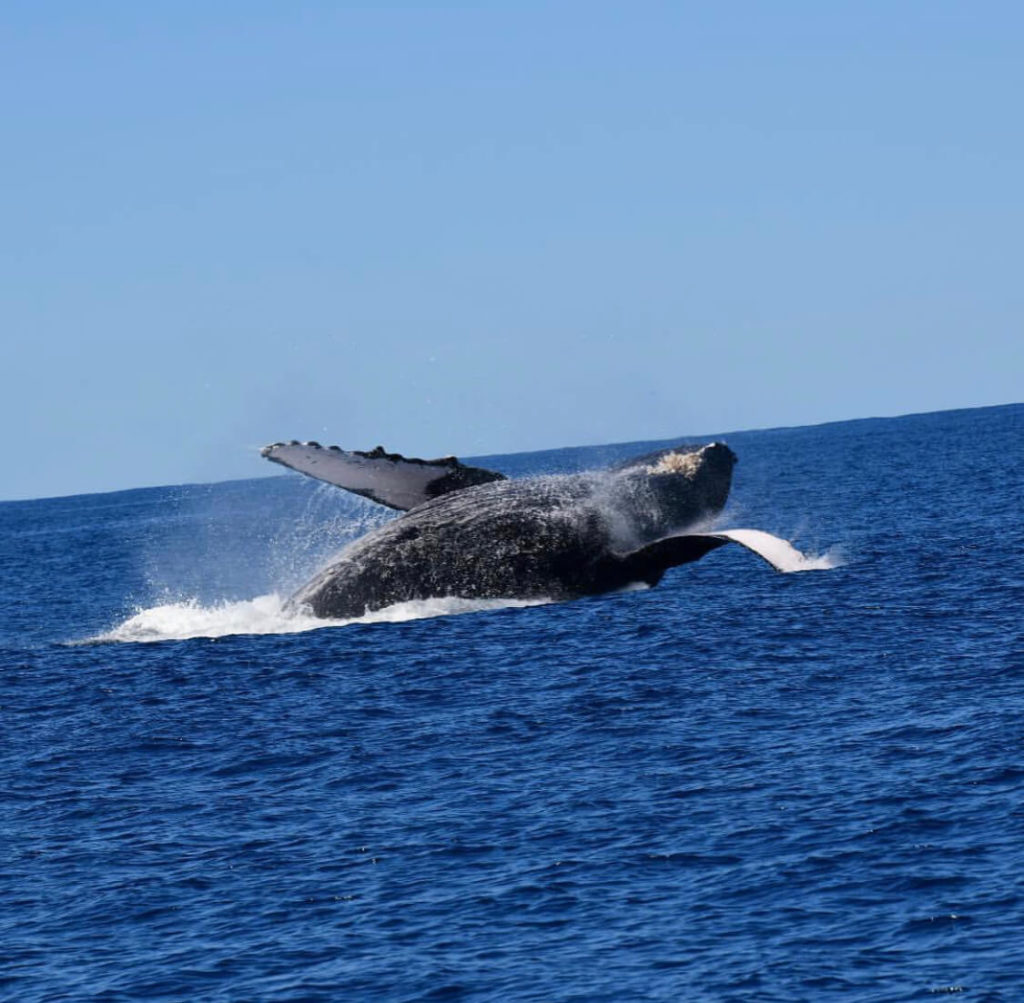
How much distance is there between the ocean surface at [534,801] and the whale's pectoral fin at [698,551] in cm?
116

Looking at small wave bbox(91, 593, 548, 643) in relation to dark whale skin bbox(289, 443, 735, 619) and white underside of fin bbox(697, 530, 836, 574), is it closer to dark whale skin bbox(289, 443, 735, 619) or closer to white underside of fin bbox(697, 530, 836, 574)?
dark whale skin bbox(289, 443, 735, 619)

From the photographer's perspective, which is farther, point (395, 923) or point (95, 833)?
point (95, 833)

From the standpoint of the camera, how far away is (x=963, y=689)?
21.5 meters

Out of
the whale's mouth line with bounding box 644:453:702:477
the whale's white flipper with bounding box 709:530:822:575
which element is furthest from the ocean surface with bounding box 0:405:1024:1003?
the whale's mouth line with bounding box 644:453:702:477

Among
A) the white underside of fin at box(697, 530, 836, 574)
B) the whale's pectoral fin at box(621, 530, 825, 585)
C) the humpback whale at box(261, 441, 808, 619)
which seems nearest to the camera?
the white underside of fin at box(697, 530, 836, 574)

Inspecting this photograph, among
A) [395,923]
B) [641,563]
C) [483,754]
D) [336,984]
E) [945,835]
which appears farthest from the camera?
[641,563]

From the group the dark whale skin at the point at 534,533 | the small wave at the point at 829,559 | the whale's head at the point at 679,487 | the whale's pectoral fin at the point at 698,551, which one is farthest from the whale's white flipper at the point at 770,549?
the small wave at the point at 829,559

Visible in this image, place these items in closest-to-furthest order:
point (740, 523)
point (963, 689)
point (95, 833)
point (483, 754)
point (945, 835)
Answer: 1. point (945, 835)
2. point (95, 833)
3. point (483, 754)
4. point (963, 689)
5. point (740, 523)

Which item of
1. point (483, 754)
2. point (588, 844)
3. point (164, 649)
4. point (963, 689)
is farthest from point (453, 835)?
point (164, 649)

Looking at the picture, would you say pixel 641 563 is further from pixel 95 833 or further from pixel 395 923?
pixel 395 923

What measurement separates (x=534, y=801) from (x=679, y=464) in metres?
10.7

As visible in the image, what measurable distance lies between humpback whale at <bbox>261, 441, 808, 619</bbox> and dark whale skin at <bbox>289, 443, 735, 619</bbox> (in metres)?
0.02

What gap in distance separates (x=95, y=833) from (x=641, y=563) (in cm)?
1117

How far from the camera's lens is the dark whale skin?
2664cm
